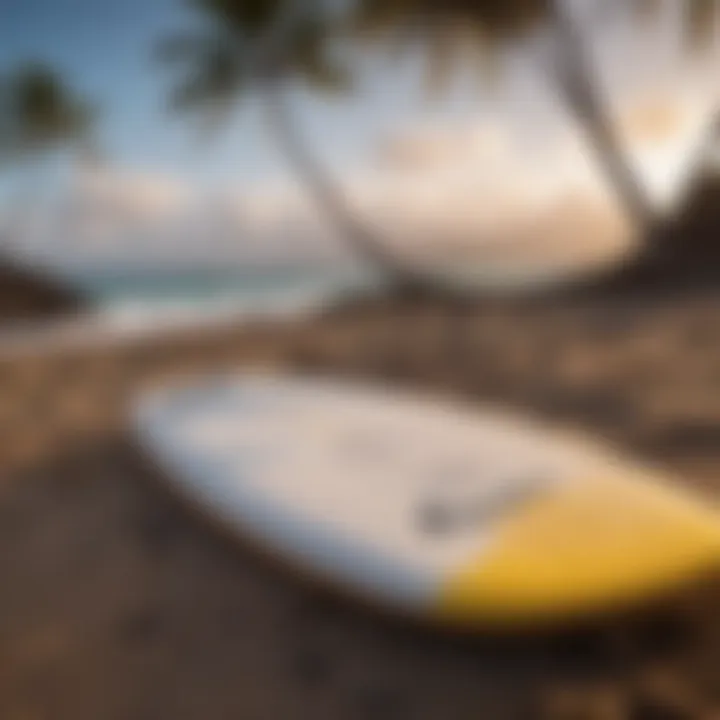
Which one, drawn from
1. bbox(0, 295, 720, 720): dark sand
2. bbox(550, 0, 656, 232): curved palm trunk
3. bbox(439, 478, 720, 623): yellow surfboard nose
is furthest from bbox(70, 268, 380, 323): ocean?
bbox(439, 478, 720, 623): yellow surfboard nose

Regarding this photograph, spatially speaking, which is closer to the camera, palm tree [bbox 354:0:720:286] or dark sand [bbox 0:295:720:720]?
dark sand [bbox 0:295:720:720]

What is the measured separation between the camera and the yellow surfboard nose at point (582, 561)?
28.5 inches

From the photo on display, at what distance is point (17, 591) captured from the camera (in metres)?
0.89

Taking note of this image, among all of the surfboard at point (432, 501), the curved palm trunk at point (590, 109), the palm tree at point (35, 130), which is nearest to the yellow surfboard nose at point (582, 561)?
the surfboard at point (432, 501)

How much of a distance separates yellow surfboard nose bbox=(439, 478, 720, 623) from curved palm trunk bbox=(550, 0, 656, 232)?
3.43 ft

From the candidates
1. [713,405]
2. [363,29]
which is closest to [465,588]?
[713,405]

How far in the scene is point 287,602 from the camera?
2.75ft

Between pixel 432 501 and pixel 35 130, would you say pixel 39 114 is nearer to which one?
A: pixel 35 130

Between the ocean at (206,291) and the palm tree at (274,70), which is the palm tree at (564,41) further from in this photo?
the ocean at (206,291)

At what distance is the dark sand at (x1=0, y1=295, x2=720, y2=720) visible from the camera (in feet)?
2.31

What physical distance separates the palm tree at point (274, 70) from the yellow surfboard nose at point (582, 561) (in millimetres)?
1061

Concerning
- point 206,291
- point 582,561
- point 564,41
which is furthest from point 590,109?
point 582,561

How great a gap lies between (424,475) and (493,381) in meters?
0.38

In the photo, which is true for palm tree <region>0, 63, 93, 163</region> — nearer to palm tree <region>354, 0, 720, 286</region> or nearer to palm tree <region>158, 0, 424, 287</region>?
palm tree <region>158, 0, 424, 287</region>
